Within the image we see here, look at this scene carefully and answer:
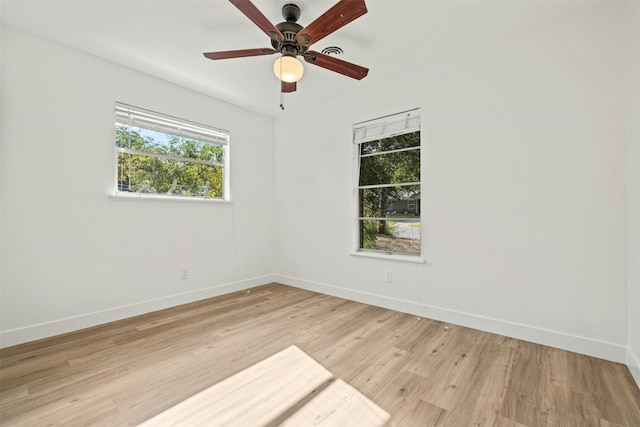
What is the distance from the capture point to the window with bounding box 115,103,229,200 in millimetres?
→ 3025

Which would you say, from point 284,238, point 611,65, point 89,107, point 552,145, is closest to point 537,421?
point 552,145

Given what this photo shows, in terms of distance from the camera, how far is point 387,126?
11.0ft

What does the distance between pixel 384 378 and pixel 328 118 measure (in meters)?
3.08

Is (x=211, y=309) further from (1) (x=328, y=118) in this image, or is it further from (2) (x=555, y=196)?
(2) (x=555, y=196)

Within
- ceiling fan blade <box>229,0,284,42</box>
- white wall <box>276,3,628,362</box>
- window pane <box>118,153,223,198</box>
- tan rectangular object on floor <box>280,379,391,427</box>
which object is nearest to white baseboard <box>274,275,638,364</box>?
white wall <box>276,3,628,362</box>

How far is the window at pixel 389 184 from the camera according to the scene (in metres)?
3.20

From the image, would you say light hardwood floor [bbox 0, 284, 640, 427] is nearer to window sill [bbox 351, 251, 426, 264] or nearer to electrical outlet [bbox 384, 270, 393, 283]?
electrical outlet [bbox 384, 270, 393, 283]

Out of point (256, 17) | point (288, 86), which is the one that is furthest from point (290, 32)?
point (288, 86)

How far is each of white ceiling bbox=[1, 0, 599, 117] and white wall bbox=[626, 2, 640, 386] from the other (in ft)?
1.42

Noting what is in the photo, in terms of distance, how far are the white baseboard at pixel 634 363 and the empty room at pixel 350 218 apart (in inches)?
0.9

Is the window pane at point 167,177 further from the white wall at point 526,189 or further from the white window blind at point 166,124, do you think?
the white wall at point 526,189

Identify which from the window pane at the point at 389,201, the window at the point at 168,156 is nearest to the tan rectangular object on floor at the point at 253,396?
the window pane at the point at 389,201

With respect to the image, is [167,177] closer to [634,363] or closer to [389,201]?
[389,201]

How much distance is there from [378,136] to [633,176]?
85.0 inches
